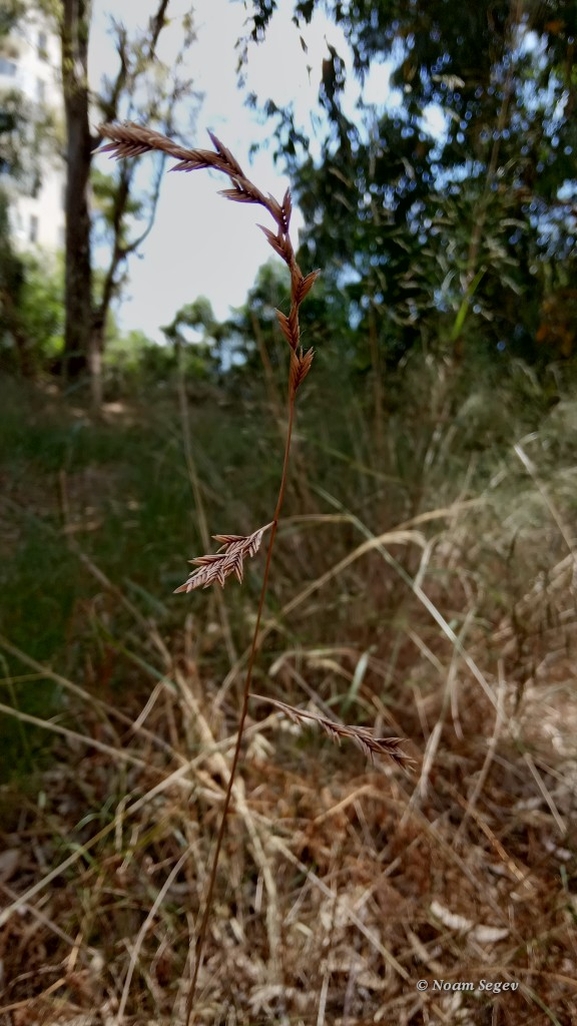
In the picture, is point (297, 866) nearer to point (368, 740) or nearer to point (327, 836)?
point (327, 836)

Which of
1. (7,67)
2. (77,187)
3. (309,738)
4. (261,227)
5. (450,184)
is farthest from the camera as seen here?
(7,67)

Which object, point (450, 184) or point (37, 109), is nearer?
point (450, 184)

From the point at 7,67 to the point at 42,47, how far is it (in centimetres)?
33

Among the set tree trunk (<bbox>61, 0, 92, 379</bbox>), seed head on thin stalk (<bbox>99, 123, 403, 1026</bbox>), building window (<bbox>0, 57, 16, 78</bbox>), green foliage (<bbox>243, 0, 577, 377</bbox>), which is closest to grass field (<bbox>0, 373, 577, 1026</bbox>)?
green foliage (<bbox>243, 0, 577, 377</bbox>)

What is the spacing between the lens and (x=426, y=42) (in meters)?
1.30

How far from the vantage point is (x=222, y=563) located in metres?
0.37

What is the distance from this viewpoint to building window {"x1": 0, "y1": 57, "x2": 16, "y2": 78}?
1782 millimetres

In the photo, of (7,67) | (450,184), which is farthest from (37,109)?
(450,184)

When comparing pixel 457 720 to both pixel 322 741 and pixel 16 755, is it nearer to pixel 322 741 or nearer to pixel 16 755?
pixel 322 741

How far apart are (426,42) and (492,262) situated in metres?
0.42

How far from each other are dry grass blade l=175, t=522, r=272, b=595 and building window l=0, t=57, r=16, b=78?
6.22 ft

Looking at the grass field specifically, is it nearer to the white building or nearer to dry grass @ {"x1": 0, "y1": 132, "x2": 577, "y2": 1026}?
dry grass @ {"x1": 0, "y1": 132, "x2": 577, "y2": 1026}

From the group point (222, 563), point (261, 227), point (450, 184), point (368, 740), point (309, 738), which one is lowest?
point (309, 738)

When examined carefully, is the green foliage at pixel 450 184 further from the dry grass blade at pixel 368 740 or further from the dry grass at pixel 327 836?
the dry grass blade at pixel 368 740
